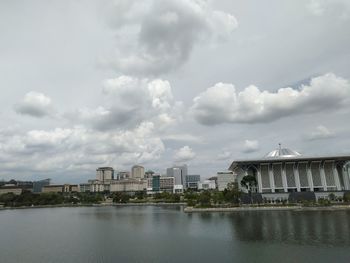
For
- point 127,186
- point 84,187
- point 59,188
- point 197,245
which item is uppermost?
point 84,187

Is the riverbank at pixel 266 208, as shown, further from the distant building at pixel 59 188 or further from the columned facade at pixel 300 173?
the distant building at pixel 59 188

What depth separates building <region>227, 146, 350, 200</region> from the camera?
218 ft

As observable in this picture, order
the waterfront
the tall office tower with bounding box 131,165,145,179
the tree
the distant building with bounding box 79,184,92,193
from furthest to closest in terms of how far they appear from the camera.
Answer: the tall office tower with bounding box 131,165,145,179 < the distant building with bounding box 79,184,92,193 < the tree < the waterfront

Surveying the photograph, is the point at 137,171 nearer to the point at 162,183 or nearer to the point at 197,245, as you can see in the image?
the point at 162,183

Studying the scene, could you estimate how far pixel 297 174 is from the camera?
67.6 m

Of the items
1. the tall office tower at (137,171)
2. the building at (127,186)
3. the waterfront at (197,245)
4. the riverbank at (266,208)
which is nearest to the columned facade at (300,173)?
the riverbank at (266,208)

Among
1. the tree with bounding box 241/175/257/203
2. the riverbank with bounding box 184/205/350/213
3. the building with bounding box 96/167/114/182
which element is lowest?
the riverbank with bounding box 184/205/350/213

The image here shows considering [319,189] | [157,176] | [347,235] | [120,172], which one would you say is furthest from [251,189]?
[120,172]

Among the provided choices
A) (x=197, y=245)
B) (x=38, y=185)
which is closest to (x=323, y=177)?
(x=197, y=245)

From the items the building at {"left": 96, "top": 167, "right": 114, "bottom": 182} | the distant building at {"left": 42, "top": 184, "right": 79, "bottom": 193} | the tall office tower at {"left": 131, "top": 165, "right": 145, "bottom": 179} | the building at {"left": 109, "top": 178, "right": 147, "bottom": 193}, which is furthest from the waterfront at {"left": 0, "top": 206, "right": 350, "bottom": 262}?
the tall office tower at {"left": 131, "top": 165, "right": 145, "bottom": 179}

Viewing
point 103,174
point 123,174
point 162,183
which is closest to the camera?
point 162,183

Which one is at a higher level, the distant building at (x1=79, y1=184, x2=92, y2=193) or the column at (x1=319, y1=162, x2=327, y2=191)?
the distant building at (x1=79, y1=184, x2=92, y2=193)

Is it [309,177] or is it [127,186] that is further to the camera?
[127,186]

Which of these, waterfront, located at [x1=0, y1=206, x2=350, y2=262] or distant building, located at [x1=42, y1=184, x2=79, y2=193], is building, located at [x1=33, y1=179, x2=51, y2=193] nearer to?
distant building, located at [x1=42, y1=184, x2=79, y2=193]
